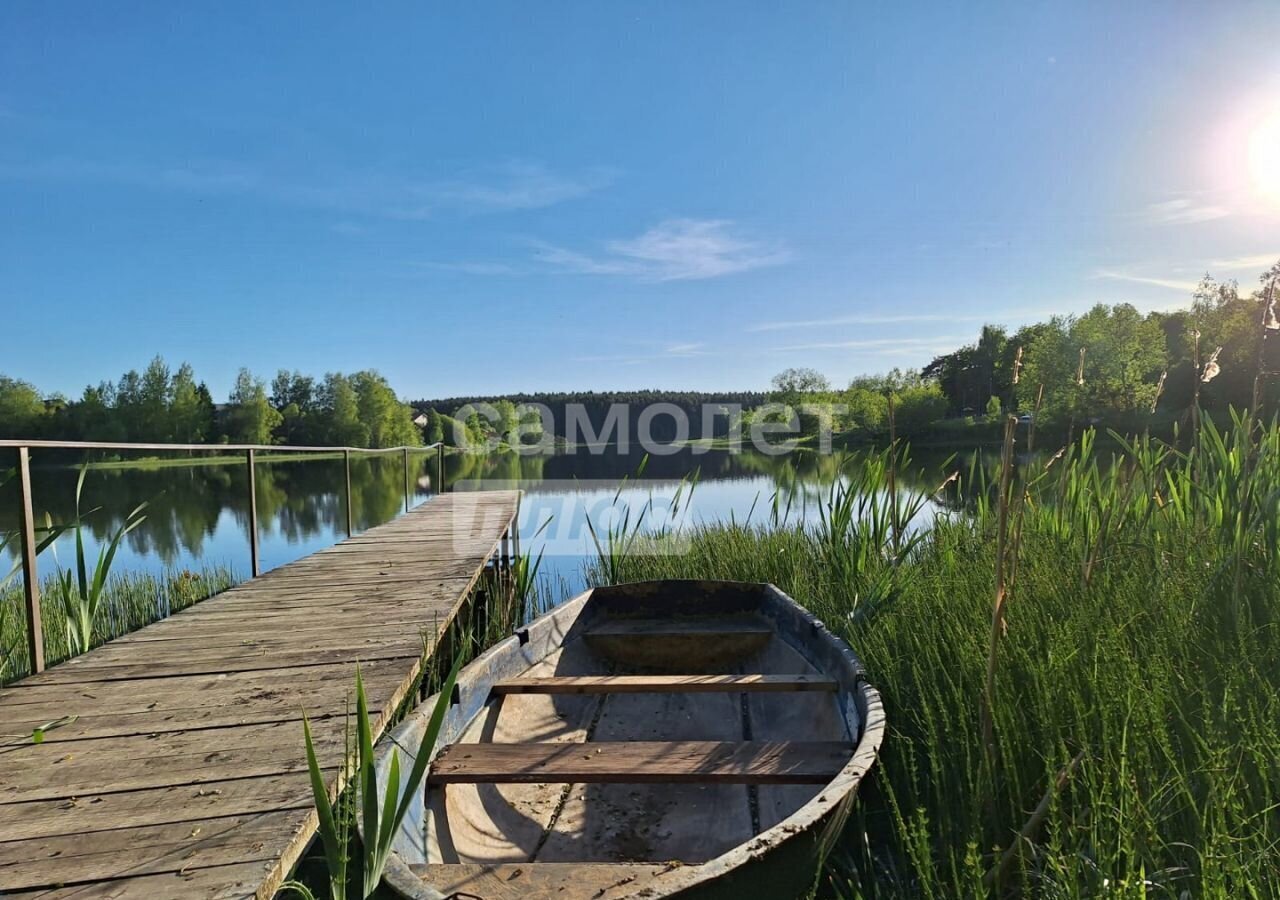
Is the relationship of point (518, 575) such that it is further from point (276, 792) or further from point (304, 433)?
point (304, 433)

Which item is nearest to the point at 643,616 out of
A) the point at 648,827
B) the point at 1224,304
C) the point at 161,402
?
the point at 648,827

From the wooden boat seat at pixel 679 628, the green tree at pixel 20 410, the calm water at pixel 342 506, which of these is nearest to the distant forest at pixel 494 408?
the green tree at pixel 20 410

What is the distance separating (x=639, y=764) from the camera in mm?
1849

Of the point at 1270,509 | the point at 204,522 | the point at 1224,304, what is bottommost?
the point at 204,522

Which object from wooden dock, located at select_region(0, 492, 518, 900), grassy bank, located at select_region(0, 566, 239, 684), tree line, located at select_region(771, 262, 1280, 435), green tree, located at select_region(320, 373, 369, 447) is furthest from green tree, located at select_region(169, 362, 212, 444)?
wooden dock, located at select_region(0, 492, 518, 900)

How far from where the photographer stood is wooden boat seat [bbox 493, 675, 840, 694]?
2.45 m

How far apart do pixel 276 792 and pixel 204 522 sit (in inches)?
643

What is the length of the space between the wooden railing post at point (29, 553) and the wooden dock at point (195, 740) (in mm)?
122

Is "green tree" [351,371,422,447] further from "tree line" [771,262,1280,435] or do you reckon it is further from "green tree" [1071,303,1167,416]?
"green tree" [1071,303,1167,416]

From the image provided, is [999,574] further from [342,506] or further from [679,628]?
[342,506]

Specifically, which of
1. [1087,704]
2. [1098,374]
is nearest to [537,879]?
[1087,704]

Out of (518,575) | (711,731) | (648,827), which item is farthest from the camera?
(518,575)

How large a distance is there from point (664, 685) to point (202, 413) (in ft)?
203

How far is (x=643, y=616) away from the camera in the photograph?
3.90m
